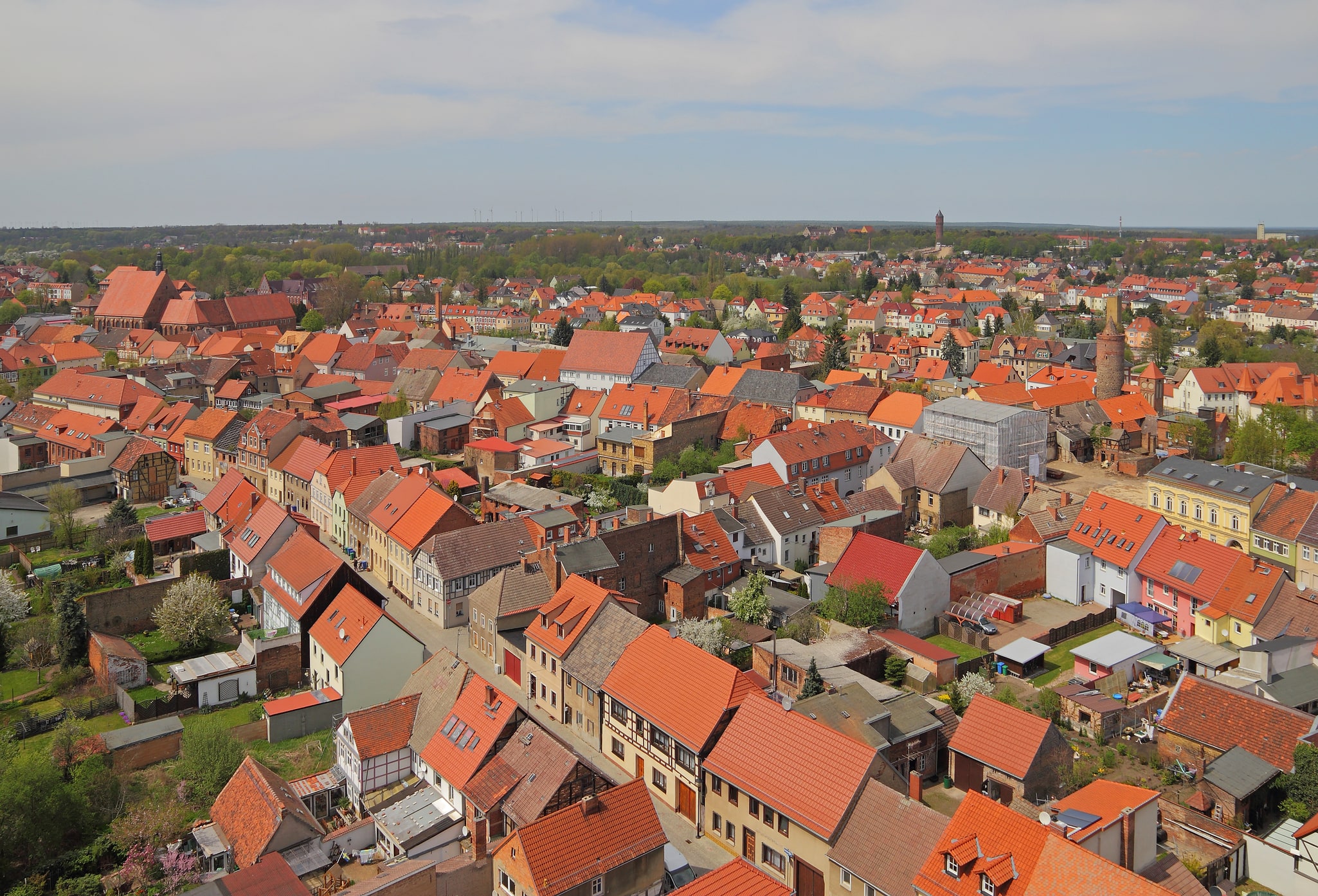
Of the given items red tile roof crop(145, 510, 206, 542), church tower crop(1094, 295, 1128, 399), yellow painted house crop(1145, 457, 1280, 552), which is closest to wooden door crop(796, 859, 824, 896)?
yellow painted house crop(1145, 457, 1280, 552)

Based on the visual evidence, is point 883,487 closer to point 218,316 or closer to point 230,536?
point 230,536

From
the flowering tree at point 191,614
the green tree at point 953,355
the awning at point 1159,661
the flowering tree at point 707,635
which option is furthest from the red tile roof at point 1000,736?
the green tree at point 953,355

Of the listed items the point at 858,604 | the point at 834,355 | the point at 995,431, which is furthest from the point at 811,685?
the point at 834,355

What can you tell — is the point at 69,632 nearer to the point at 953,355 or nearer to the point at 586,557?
the point at 586,557

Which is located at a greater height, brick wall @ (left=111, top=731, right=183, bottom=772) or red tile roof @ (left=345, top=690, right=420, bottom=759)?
red tile roof @ (left=345, top=690, right=420, bottom=759)

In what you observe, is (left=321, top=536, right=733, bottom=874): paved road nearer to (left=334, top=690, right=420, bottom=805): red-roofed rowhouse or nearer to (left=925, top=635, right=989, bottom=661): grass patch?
(left=334, top=690, right=420, bottom=805): red-roofed rowhouse

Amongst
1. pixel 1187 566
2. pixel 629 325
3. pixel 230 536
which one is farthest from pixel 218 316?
pixel 1187 566
